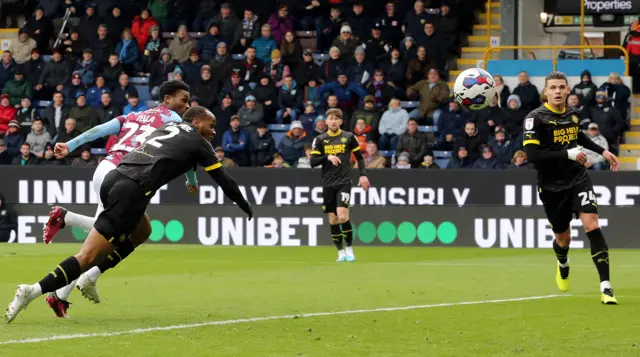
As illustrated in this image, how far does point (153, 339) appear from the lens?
917 cm

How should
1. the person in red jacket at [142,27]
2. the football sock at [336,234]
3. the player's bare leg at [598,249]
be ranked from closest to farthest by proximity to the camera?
the player's bare leg at [598,249] → the football sock at [336,234] → the person in red jacket at [142,27]

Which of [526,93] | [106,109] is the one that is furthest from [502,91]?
[106,109]

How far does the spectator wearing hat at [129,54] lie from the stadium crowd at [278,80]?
0.09 ft

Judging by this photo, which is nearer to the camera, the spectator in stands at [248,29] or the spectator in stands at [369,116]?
the spectator in stands at [369,116]

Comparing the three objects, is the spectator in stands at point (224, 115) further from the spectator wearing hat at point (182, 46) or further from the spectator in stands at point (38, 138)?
the spectator in stands at point (38, 138)

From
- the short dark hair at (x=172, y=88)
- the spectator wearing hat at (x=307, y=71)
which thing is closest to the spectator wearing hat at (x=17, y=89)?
the spectator wearing hat at (x=307, y=71)

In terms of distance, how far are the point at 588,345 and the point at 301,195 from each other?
15.7 m

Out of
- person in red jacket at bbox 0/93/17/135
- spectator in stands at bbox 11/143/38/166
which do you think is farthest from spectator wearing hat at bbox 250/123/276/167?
person in red jacket at bbox 0/93/17/135

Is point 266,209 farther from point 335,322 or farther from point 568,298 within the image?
point 335,322

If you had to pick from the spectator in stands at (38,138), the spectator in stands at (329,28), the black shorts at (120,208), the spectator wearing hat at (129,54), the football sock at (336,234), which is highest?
the spectator in stands at (329,28)

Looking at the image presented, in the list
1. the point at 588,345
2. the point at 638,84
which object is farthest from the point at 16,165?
the point at 588,345

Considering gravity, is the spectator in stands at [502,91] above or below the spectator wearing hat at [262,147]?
above

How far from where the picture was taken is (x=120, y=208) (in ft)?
33.3

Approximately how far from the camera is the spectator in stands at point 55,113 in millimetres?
28297
